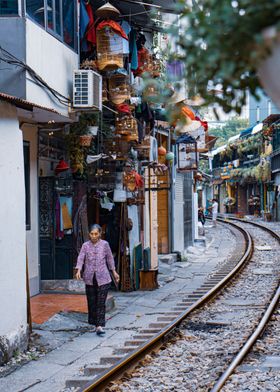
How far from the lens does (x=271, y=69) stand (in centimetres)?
344

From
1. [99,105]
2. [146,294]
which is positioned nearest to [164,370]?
[99,105]

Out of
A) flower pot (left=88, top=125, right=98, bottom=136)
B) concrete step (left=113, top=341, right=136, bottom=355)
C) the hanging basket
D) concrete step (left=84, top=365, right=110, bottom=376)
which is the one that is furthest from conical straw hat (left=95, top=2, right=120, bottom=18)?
concrete step (left=84, top=365, right=110, bottom=376)

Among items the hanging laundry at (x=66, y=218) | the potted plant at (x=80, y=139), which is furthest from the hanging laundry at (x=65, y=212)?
the potted plant at (x=80, y=139)

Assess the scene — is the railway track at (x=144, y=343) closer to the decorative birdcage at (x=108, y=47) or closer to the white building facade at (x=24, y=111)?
the white building facade at (x=24, y=111)

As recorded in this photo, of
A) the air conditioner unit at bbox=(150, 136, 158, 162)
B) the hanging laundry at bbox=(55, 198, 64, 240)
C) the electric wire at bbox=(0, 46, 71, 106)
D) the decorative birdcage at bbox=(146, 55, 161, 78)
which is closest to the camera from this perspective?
the electric wire at bbox=(0, 46, 71, 106)

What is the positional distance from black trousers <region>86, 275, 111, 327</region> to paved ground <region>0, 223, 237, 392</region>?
27 centimetres

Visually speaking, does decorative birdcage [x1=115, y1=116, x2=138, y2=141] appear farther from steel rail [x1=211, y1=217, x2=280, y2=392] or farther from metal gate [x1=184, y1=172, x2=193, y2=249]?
metal gate [x1=184, y1=172, x2=193, y2=249]

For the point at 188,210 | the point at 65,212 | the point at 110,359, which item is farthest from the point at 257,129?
the point at 110,359

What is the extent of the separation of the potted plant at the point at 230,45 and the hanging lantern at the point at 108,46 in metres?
11.4

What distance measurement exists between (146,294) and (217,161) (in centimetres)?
6642

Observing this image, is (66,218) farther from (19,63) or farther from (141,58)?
(141,58)

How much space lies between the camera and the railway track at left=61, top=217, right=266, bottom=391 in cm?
835

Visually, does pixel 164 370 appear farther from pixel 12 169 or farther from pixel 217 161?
pixel 217 161

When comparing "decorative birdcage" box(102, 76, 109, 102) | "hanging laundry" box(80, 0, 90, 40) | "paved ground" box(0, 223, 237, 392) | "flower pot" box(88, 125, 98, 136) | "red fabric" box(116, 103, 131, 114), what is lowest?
"paved ground" box(0, 223, 237, 392)
